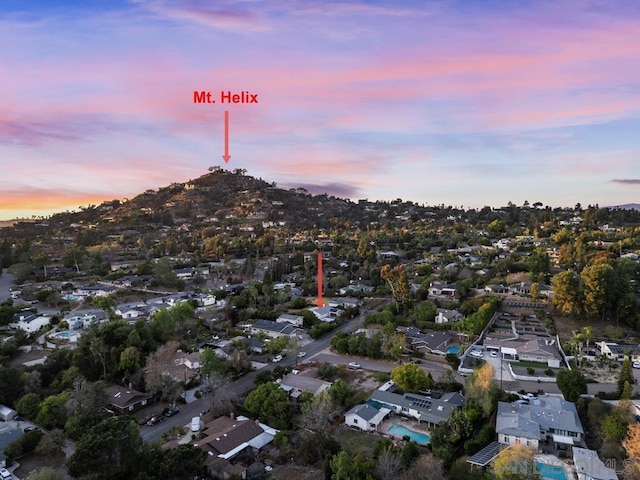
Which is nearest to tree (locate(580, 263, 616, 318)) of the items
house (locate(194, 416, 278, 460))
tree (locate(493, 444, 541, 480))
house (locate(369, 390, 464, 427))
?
house (locate(369, 390, 464, 427))

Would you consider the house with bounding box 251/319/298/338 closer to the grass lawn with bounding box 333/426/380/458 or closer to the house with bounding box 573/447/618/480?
the grass lawn with bounding box 333/426/380/458

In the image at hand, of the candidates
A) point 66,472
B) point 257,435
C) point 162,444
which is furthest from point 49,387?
point 257,435

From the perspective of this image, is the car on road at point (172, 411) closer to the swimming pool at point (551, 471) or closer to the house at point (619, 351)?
the swimming pool at point (551, 471)

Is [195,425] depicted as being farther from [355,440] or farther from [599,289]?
[599,289]

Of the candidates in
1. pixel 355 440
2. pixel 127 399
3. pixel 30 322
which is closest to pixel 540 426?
pixel 355 440

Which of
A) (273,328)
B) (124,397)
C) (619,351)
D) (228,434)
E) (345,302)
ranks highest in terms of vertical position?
(619,351)

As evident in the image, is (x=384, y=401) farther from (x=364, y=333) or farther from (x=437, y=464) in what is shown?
(x=364, y=333)
